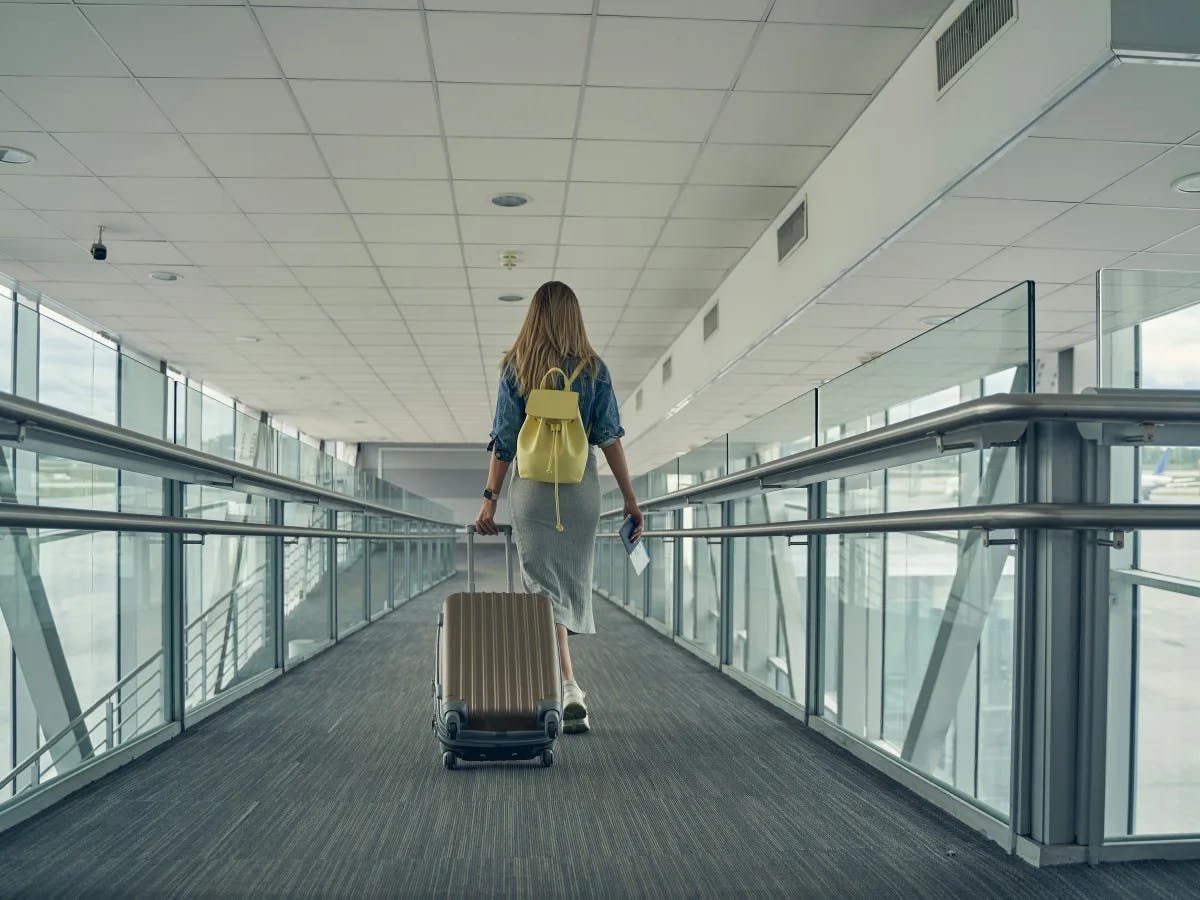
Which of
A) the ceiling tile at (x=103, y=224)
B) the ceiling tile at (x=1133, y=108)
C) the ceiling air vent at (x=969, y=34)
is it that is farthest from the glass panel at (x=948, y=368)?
the ceiling tile at (x=103, y=224)

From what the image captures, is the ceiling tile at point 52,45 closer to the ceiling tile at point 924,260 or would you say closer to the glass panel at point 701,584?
the glass panel at point 701,584

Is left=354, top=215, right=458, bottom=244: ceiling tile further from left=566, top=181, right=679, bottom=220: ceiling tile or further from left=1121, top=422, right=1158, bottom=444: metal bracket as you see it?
left=1121, top=422, right=1158, bottom=444: metal bracket

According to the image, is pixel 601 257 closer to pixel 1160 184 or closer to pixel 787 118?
pixel 787 118

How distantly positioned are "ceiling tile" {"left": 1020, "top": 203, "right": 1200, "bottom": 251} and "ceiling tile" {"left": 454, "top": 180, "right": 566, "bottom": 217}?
115 inches

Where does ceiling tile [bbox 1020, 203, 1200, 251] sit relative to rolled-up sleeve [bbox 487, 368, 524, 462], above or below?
above

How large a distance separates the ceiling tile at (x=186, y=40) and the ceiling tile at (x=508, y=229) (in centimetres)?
237

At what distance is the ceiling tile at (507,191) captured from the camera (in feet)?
20.1

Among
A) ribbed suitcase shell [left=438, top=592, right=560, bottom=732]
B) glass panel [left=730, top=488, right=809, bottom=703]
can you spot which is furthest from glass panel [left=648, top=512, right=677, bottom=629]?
ribbed suitcase shell [left=438, top=592, right=560, bottom=732]

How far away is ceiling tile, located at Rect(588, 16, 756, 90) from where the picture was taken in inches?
164

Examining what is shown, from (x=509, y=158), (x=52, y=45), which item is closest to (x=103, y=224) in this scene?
(x=52, y=45)

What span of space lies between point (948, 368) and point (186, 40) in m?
3.79

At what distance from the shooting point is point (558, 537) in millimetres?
2703

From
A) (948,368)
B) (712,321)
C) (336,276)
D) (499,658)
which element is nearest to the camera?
(948,368)

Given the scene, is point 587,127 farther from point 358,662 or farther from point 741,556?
point 358,662
